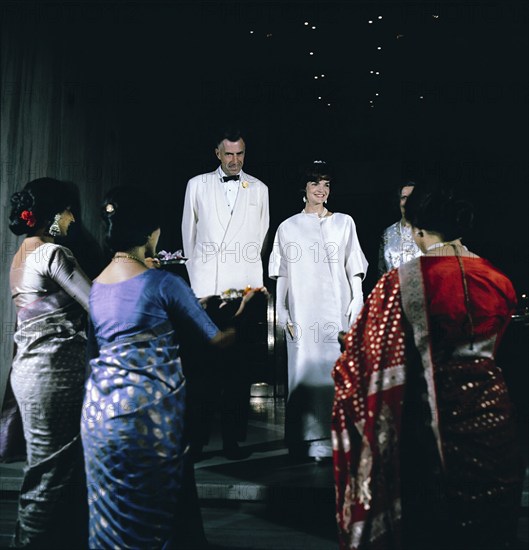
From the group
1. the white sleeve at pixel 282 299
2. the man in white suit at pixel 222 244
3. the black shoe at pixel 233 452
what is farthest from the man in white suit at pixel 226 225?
the black shoe at pixel 233 452

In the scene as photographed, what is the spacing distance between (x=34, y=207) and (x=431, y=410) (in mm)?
1890

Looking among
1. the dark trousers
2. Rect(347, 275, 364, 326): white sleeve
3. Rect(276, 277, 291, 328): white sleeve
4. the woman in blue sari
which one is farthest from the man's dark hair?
the woman in blue sari

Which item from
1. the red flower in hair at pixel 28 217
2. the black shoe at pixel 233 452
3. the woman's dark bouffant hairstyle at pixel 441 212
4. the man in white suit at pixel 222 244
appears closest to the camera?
the woman's dark bouffant hairstyle at pixel 441 212

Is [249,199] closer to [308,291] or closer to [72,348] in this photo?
[308,291]

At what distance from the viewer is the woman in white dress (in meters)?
3.70

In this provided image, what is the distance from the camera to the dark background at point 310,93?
14.5 feet

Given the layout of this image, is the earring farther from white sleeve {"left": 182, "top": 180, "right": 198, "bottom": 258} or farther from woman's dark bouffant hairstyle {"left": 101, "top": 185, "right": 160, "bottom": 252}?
white sleeve {"left": 182, "top": 180, "right": 198, "bottom": 258}

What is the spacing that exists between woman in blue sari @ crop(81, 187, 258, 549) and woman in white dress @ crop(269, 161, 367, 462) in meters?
1.73

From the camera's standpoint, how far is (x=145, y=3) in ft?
14.2

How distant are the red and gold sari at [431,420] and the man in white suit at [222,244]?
1.75m

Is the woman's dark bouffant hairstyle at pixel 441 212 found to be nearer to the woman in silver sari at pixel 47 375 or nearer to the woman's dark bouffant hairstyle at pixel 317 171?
the woman in silver sari at pixel 47 375

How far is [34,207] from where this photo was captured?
107 inches

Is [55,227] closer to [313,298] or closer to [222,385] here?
[222,385]

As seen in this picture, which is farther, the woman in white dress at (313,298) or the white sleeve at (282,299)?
the white sleeve at (282,299)
